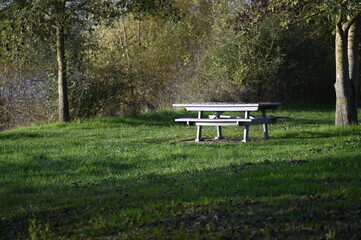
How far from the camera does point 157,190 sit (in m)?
8.32

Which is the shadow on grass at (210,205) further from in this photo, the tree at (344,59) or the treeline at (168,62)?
the tree at (344,59)

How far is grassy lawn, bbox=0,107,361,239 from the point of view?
6145mm

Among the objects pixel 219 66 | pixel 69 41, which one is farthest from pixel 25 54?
pixel 219 66

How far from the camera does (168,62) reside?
137ft

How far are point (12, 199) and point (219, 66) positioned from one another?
80.1 feet

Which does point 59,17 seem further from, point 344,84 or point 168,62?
point 168,62

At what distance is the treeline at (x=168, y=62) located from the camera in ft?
76.8

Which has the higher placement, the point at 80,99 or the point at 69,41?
the point at 69,41

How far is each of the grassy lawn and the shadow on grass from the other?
0.01m

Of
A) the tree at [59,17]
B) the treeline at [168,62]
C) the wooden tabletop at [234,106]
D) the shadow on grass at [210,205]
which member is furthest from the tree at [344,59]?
the shadow on grass at [210,205]

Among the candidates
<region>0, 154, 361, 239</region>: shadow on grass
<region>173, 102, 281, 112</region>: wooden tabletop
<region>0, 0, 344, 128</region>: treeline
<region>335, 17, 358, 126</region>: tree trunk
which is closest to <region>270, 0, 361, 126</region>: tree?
<region>335, 17, 358, 126</region>: tree trunk

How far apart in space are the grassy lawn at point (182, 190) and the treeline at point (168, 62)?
4.62m

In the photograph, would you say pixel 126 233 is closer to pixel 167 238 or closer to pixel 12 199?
pixel 167 238

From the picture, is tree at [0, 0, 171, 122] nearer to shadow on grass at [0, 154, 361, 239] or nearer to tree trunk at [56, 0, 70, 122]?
tree trunk at [56, 0, 70, 122]
